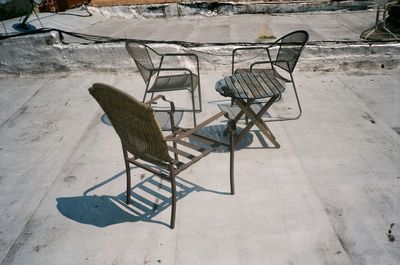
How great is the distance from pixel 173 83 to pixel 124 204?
5.56 ft

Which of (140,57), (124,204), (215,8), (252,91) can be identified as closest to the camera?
(124,204)

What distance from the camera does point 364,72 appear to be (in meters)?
5.34

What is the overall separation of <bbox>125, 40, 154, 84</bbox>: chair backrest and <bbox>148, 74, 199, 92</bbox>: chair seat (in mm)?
134

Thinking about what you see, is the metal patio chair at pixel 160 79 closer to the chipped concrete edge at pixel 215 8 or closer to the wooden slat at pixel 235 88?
the wooden slat at pixel 235 88

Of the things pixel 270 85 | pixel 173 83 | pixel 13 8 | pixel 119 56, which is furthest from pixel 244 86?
pixel 13 8

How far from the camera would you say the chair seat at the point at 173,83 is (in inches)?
155

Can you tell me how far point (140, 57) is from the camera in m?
4.26

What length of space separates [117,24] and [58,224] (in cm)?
683

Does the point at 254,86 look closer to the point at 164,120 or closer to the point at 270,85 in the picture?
the point at 270,85

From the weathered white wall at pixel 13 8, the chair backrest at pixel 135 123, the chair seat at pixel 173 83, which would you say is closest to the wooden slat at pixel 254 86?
the chair seat at pixel 173 83

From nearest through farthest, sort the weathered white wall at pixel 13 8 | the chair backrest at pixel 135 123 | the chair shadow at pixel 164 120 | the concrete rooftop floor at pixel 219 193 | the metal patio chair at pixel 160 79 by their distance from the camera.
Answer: the chair backrest at pixel 135 123 → the concrete rooftop floor at pixel 219 193 → the metal patio chair at pixel 160 79 → the chair shadow at pixel 164 120 → the weathered white wall at pixel 13 8

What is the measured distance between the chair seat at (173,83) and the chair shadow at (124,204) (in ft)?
3.91

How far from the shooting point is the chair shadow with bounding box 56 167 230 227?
2.73 metres

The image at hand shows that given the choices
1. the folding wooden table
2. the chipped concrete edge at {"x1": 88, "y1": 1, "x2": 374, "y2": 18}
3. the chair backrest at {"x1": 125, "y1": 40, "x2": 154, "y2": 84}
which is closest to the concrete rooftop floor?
the folding wooden table
